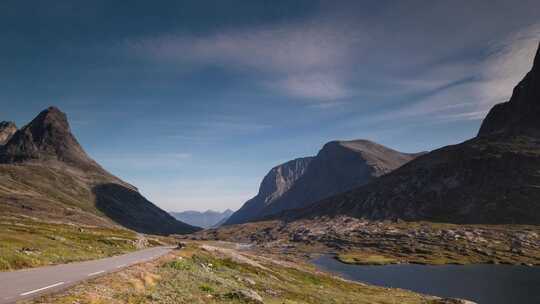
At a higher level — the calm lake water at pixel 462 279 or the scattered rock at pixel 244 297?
the scattered rock at pixel 244 297

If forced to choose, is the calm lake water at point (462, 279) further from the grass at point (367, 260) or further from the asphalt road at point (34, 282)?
the asphalt road at point (34, 282)

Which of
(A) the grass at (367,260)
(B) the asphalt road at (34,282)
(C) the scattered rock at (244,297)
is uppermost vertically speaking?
(B) the asphalt road at (34,282)

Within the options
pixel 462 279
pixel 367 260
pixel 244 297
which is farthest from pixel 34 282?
pixel 367 260

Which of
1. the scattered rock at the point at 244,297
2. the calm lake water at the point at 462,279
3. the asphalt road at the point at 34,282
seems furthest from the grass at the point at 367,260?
the asphalt road at the point at 34,282

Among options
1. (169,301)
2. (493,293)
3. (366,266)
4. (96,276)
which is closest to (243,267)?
(96,276)

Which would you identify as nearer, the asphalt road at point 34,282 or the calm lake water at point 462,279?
the asphalt road at point 34,282

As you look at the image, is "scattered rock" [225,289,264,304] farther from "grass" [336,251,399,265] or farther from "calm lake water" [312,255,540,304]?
"grass" [336,251,399,265]

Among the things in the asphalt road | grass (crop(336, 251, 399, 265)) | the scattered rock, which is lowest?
grass (crop(336, 251, 399, 265))

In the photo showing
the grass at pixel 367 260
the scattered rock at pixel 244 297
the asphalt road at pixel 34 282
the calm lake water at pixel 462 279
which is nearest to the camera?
the asphalt road at pixel 34 282

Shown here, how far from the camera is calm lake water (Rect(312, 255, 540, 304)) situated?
9500cm

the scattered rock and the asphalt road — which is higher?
the asphalt road

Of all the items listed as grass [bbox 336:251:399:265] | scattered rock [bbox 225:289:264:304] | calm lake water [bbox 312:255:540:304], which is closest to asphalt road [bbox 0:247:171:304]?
scattered rock [bbox 225:289:264:304]

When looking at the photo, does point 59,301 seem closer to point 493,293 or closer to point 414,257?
point 493,293

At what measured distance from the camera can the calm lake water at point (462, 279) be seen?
3740 inches
